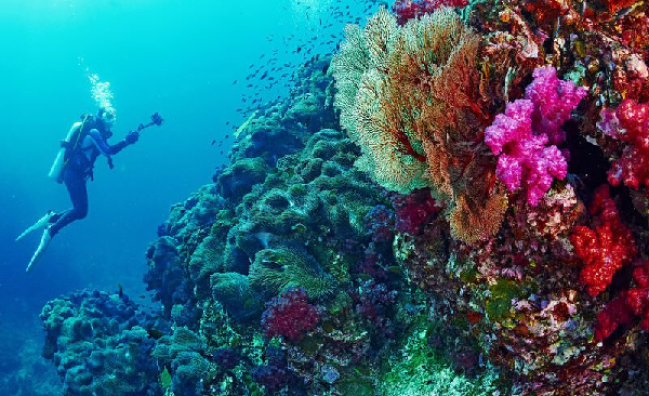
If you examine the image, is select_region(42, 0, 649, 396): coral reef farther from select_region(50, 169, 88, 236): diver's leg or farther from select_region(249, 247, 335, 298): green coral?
select_region(50, 169, 88, 236): diver's leg

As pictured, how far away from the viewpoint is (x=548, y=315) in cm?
348

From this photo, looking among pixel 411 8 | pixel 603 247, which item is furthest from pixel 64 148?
pixel 603 247

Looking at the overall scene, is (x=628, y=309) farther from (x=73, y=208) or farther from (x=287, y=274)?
(x=73, y=208)

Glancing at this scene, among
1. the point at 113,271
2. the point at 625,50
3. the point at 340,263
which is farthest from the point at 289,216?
the point at 113,271

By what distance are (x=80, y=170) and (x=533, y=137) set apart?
16718 millimetres

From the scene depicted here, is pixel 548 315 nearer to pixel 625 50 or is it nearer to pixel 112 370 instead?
pixel 625 50

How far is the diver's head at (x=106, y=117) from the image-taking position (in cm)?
1509

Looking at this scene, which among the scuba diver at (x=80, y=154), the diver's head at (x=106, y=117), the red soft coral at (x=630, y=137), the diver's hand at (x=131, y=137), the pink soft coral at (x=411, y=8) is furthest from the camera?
the diver's head at (x=106, y=117)

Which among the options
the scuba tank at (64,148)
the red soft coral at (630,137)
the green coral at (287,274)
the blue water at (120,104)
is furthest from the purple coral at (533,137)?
the blue water at (120,104)

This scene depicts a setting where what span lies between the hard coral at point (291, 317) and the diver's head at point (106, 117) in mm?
12769

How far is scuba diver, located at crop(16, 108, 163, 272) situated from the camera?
14.3 m

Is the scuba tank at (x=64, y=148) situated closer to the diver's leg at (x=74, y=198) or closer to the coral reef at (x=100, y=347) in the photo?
the diver's leg at (x=74, y=198)

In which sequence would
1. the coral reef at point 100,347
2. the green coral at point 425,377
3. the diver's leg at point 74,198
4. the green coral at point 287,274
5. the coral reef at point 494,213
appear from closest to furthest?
the coral reef at point 494,213
the green coral at point 425,377
the green coral at point 287,274
the coral reef at point 100,347
the diver's leg at point 74,198

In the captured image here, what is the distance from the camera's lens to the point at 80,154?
15.1m
